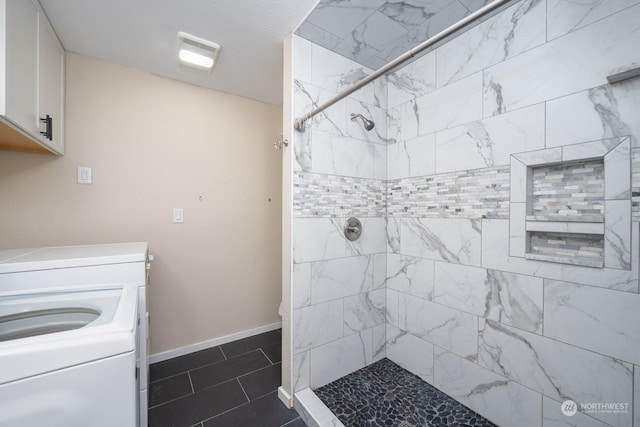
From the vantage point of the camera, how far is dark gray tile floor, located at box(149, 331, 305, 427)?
1431mm

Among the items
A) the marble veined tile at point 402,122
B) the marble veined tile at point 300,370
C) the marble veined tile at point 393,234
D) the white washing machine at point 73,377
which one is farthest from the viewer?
the marble veined tile at point 393,234

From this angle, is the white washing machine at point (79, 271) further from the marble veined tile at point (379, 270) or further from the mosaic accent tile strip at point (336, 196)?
the marble veined tile at point (379, 270)

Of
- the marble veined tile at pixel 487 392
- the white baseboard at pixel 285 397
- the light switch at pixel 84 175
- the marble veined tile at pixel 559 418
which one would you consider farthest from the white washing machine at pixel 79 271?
the marble veined tile at pixel 559 418

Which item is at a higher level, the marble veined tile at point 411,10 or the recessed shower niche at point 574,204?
the marble veined tile at point 411,10

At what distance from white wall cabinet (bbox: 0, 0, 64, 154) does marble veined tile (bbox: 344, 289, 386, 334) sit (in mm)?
1941

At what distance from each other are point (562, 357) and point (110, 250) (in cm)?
236

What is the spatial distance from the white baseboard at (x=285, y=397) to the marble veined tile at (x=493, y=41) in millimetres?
2180

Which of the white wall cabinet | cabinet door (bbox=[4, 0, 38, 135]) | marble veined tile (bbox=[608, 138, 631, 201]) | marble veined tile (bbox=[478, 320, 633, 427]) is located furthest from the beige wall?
marble veined tile (bbox=[608, 138, 631, 201])

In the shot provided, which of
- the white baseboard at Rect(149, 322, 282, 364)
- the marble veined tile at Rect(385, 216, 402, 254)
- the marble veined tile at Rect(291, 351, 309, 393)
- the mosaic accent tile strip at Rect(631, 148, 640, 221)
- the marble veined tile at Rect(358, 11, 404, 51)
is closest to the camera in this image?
the mosaic accent tile strip at Rect(631, 148, 640, 221)

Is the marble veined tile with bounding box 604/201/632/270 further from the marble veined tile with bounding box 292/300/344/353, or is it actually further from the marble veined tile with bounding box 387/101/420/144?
the marble veined tile with bounding box 292/300/344/353

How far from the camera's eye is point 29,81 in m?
1.20

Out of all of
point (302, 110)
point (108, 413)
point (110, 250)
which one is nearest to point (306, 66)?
point (302, 110)

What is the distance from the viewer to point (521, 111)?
4.11ft

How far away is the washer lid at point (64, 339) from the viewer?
Answer: 2.00 feet
